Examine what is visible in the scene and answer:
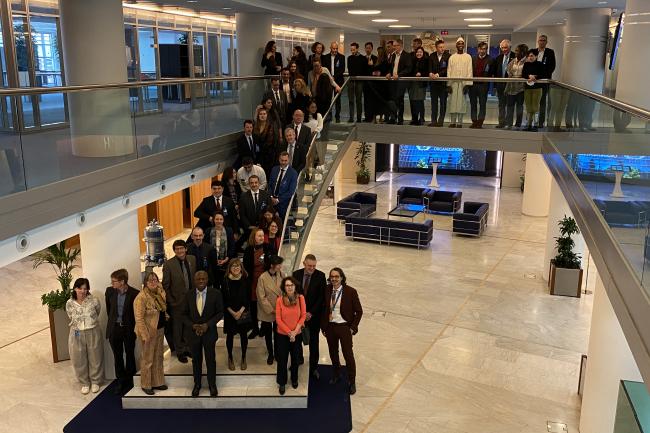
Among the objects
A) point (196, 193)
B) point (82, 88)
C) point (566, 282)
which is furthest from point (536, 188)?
point (82, 88)

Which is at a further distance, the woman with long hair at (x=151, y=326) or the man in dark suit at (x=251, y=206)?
the man in dark suit at (x=251, y=206)

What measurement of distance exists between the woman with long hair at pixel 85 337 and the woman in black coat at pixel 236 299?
2.27 m

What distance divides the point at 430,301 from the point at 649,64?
7.33 metres

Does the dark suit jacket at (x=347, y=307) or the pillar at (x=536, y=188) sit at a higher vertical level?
the dark suit jacket at (x=347, y=307)

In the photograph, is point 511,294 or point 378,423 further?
point 511,294

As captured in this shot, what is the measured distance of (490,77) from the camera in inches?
564

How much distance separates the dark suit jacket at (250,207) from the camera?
33.1 feet

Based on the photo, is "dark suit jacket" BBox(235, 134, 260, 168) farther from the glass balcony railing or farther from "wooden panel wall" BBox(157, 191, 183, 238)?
"wooden panel wall" BBox(157, 191, 183, 238)

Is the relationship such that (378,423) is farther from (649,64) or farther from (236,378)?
(649,64)

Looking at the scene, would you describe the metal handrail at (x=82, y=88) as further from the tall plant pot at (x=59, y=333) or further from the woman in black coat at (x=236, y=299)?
the tall plant pot at (x=59, y=333)


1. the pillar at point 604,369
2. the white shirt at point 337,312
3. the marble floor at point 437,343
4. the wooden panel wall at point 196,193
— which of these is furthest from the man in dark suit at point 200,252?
the wooden panel wall at point 196,193

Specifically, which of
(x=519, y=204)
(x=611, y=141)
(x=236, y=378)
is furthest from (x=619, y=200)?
(x=519, y=204)

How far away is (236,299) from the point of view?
894 cm

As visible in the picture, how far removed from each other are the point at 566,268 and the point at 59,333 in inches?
461
